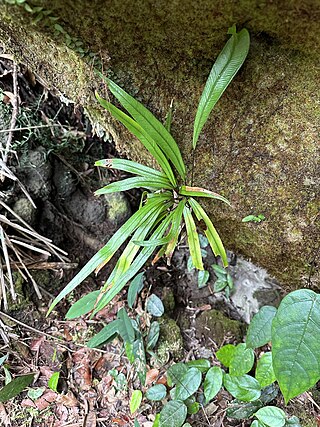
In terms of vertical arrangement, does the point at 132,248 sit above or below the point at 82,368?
above

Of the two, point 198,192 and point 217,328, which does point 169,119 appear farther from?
point 217,328

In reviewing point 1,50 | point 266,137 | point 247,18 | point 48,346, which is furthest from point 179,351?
point 1,50

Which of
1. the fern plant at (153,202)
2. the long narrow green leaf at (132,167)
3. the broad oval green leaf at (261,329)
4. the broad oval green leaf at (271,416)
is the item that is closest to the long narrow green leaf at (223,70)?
the fern plant at (153,202)

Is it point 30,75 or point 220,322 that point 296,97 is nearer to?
point 220,322

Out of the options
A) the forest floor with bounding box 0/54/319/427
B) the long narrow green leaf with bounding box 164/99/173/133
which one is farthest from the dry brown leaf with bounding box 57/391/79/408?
the long narrow green leaf with bounding box 164/99/173/133

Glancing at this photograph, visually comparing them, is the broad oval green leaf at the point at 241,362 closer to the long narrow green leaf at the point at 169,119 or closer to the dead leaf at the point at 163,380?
the dead leaf at the point at 163,380

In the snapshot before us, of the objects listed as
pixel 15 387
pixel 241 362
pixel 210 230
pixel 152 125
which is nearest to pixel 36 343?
pixel 15 387
